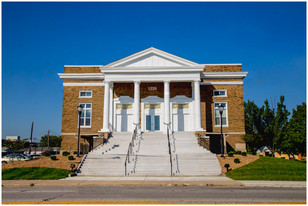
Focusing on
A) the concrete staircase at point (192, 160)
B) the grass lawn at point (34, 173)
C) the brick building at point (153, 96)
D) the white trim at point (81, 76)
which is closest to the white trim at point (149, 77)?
the brick building at point (153, 96)

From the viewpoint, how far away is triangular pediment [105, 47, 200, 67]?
27839mm

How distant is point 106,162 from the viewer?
18.9 metres

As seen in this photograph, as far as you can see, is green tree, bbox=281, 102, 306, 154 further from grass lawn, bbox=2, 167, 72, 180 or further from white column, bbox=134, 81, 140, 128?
grass lawn, bbox=2, 167, 72, 180

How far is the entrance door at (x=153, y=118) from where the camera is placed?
2888cm

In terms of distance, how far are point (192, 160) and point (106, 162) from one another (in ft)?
19.2

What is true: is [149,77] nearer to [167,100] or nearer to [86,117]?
[167,100]

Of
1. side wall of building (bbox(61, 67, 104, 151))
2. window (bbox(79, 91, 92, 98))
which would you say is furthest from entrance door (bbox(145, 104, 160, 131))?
window (bbox(79, 91, 92, 98))

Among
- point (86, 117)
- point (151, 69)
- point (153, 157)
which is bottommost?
point (153, 157)

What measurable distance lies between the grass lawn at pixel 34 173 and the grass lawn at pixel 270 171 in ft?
32.9

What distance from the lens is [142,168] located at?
17.9 m

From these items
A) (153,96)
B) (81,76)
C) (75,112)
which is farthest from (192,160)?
(81,76)

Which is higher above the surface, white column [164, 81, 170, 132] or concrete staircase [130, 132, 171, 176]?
white column [164, 81, 170, 132]

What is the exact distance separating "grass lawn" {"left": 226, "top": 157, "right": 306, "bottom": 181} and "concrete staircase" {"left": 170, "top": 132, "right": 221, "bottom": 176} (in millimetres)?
1423

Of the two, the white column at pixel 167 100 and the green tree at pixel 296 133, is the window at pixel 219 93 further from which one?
the green tree at pixel 296 133
